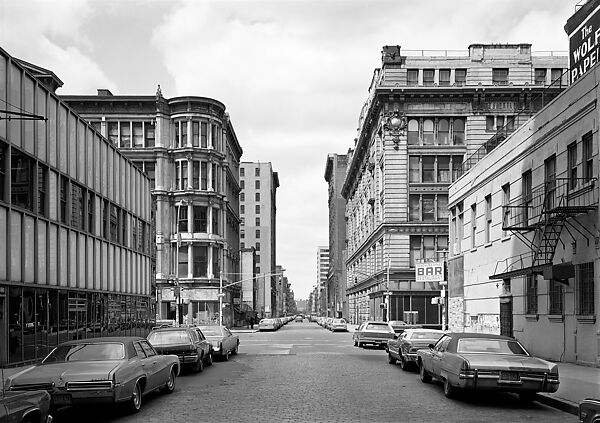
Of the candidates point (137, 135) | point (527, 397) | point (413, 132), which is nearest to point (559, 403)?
point (527, 397)

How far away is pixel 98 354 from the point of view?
14.0m

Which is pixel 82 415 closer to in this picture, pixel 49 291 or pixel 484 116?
pixel 49 291

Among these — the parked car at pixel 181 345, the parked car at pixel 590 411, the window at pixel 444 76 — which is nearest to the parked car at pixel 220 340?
the parked car at pixel 181 345

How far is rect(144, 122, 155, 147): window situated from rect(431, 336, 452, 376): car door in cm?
6054

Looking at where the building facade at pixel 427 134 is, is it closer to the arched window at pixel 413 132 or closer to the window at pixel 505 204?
the arched window at pixel 413 132

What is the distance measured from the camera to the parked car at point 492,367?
46.9 ft

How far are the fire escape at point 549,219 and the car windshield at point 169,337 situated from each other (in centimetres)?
1106

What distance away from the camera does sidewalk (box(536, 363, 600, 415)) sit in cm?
1413

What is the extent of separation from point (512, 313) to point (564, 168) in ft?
25.2

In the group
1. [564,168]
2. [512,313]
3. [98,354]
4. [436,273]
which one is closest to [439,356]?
[98,354]

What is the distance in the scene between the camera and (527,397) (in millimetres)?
15594

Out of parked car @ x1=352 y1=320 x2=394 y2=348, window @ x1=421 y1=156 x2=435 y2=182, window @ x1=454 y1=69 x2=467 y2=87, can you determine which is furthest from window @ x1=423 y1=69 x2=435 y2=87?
parked car @ x1=352 y1=320 x2=394 y2=348

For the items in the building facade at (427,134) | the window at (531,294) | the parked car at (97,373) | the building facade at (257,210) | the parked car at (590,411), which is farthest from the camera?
the building facade at (257,210)

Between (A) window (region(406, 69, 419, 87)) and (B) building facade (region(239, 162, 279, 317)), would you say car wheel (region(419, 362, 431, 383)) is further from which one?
(B) building facade (region(239, 162, 279, 317))
